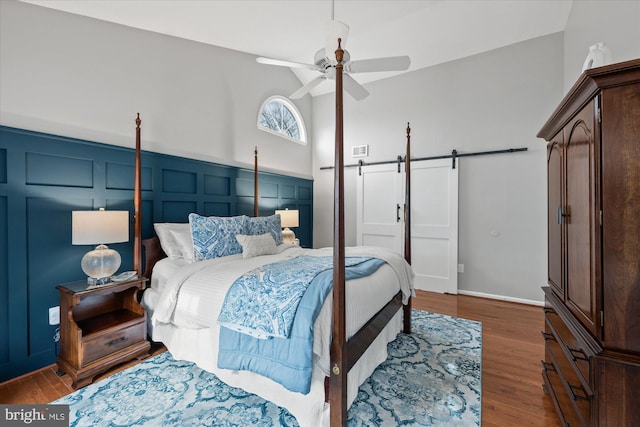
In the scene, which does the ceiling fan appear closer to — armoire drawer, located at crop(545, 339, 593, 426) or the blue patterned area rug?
armoire drawer, located at crop(545, 339, 593, 426)

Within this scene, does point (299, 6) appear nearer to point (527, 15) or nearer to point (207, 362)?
point (527, 15)

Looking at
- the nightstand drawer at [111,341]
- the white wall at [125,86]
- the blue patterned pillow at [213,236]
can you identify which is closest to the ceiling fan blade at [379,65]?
the blue patterned pillow at [213,236]

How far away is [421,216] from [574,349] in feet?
10.2

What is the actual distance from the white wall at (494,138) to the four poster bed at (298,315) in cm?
185

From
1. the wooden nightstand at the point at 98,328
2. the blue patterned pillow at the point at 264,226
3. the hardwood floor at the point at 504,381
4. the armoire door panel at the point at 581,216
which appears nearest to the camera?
the armoire door panel at the point at 581,216

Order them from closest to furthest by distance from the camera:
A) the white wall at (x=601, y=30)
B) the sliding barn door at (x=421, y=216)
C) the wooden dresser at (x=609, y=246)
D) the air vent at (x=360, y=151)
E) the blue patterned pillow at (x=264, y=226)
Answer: the wooden dresser at (x=609, y=246) → the white wall at (x=601, y=30) → the blue patterned pillow at (x=264, y=226) → the sliding barn door at (x=421, y=216) → the air vent at (x=360, y=151)

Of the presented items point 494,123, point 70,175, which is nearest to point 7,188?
point 70,175

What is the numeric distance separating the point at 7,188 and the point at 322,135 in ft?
14.1

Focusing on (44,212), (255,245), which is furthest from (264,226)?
(44,212)

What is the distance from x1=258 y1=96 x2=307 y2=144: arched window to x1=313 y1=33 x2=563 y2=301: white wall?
166 centimetres

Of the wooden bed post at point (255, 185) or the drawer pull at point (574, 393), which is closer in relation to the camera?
the drawer pull at point (574, 393)

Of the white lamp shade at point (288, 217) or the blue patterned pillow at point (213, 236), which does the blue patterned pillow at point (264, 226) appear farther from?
the white lamp shade at point (288, 217)

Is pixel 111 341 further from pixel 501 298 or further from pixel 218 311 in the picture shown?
pixel 501 298

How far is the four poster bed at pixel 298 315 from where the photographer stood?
142cm
